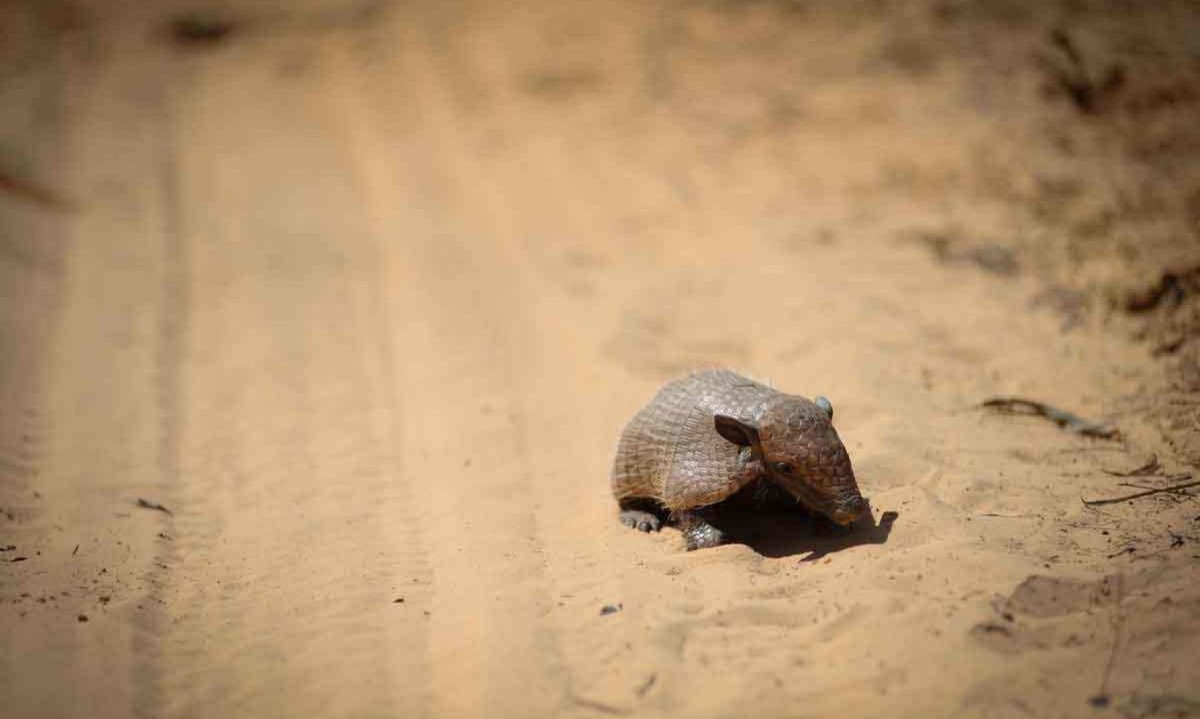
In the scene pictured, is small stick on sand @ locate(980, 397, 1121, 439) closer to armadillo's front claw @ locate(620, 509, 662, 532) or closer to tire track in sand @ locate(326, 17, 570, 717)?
armadillo's front claw @ locate(620, 509, 662, 532)

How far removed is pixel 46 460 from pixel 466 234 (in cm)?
460

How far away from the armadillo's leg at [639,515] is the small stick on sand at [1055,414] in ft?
7.65

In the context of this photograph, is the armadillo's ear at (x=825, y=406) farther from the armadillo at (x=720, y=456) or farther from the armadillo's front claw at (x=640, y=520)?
the armadillo's front claw at (x=640, y=520)

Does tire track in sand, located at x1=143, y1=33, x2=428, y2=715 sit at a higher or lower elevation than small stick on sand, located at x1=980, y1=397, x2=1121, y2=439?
lower

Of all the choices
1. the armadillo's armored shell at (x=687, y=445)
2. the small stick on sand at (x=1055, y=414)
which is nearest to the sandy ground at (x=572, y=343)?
the small stick on sand at (x=1055, y=414)

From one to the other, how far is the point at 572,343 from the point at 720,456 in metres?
3.20

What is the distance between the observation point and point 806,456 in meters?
4.24

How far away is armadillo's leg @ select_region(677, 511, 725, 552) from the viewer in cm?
458

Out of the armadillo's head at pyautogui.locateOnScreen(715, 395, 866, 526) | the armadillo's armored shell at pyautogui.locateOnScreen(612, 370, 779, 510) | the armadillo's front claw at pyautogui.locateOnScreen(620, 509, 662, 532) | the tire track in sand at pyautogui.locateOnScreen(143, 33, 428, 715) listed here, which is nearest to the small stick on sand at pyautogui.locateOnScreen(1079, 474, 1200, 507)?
the armadillo's head at pyautogui.locateOnScreen(715, 395, 866, 526)

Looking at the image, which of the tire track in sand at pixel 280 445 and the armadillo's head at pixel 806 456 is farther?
the armadillo's head at pixel 806 456

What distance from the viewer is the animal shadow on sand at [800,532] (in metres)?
4.45

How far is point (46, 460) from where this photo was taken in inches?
235

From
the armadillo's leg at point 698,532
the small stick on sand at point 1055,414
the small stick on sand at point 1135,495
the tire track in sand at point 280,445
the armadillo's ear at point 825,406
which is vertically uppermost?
the armadillo's ear at point 825,406

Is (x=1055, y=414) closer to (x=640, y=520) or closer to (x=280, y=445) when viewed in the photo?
(x=640, y=520)
